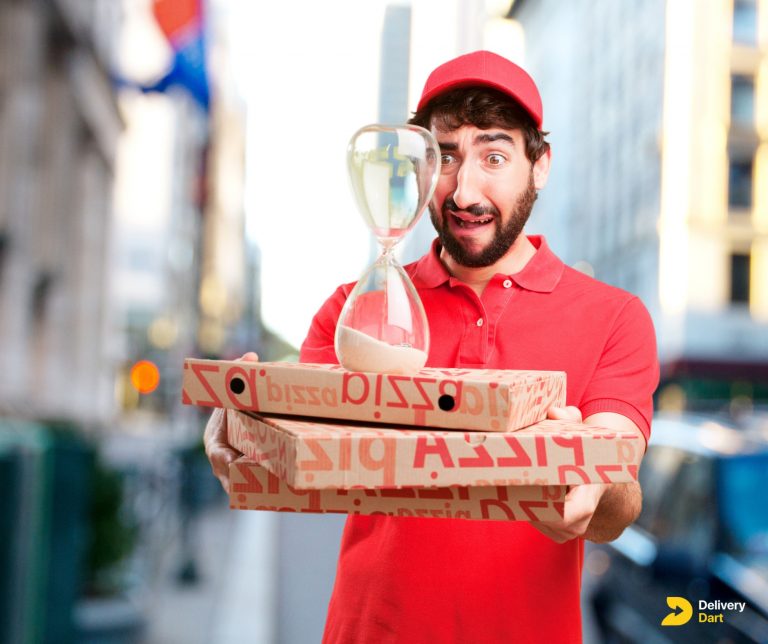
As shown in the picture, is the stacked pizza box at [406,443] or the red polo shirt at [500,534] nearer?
the stacked pizza box at [406,443]

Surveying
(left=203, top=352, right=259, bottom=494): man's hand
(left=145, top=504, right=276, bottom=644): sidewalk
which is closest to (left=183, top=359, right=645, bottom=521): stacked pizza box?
(left=203, top=352, right=259, bottom=494): man's hand

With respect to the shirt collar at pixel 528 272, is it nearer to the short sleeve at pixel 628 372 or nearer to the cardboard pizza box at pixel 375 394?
the short sleeve at pixel 628 372

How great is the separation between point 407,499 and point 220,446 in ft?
1.86

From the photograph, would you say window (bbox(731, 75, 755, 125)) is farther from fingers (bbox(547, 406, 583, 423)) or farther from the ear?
fingers (bbox(547, 406, 583, 423))

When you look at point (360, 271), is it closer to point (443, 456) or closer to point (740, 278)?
point (443, 456)

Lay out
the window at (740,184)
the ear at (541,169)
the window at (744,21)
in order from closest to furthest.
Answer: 1. the ear at (541,169)
2. the window at (744,21)
3. the window at (740,184)

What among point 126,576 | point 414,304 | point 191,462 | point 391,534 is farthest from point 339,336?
point 191,462

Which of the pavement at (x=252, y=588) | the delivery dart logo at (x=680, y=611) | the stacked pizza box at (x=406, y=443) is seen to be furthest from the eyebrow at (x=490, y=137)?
the pavement at (x=252, y=588)

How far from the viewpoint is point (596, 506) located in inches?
87.0

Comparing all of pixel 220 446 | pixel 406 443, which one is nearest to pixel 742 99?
pixel 220 446

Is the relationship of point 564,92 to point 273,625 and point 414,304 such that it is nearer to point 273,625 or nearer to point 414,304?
point 273,625

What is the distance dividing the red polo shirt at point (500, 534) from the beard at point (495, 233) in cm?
9

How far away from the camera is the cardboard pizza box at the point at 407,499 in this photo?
1.98 m

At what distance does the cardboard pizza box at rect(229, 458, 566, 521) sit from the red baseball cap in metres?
1.04
